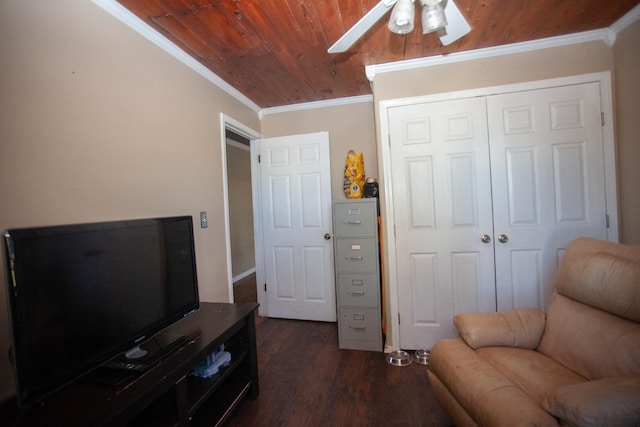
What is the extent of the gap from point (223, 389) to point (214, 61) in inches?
89.1

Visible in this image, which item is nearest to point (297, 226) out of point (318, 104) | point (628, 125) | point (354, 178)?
point (354, 178)

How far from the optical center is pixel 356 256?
241cm

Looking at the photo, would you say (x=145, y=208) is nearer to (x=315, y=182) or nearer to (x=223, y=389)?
(x=223, y=389)

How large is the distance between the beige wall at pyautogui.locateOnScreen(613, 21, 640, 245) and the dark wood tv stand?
2695 millimetres

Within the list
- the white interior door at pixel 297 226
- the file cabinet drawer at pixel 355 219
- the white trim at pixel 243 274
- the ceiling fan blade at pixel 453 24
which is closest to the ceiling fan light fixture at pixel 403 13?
the ceiling fan blade at pixel 453 24

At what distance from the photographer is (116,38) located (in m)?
1.51

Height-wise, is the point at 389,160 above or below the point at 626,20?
below

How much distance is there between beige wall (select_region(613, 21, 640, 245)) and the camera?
1.86m

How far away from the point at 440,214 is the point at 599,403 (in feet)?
4.92

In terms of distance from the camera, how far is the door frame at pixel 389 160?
1.99 metres

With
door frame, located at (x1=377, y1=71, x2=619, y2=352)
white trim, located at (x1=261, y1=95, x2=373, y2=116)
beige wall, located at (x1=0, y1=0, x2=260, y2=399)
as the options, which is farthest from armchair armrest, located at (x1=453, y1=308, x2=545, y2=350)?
white trim, located at (x1=261, y1=95, x2=373, y2=116)

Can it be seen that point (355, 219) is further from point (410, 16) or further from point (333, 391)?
point (410, 16)

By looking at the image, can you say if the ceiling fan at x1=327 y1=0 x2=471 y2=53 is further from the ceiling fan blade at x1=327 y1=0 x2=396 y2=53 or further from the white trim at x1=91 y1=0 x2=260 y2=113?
the white trim at x1=91 y1=0 x2=260 y2=113

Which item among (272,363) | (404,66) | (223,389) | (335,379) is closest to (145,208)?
(223,389)
